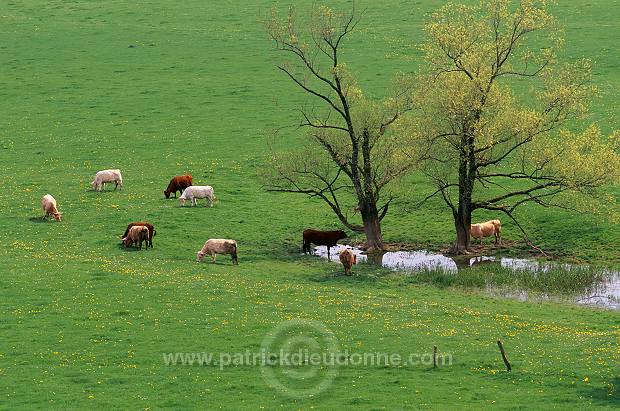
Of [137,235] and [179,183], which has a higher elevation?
[179,183]

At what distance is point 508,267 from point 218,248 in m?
11.8

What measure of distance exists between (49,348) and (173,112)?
1641 inches

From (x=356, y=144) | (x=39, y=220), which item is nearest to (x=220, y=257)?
(x=356, y=144)

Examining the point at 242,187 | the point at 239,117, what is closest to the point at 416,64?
the point at 239,117

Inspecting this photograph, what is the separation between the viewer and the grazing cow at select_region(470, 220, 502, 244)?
48344mm

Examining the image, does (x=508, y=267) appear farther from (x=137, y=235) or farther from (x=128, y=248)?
(x=128, y=248)

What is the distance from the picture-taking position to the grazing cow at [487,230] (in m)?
48.3

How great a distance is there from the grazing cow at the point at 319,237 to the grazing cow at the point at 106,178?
12.3 m

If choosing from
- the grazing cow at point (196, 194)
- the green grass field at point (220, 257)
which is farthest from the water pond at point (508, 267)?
the grazing cow at point (196, 194)

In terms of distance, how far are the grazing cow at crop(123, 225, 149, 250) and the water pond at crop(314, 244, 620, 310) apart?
7.80 m

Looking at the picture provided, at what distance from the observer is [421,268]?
146 feet

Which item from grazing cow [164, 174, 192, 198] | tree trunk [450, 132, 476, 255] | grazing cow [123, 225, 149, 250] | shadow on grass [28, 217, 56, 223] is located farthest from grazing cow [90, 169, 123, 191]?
tree trunk [450, 132, 476, 255]

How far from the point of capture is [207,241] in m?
44.1

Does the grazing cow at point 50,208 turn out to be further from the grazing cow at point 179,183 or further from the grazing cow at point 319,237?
the grazing cow at point 319,237
